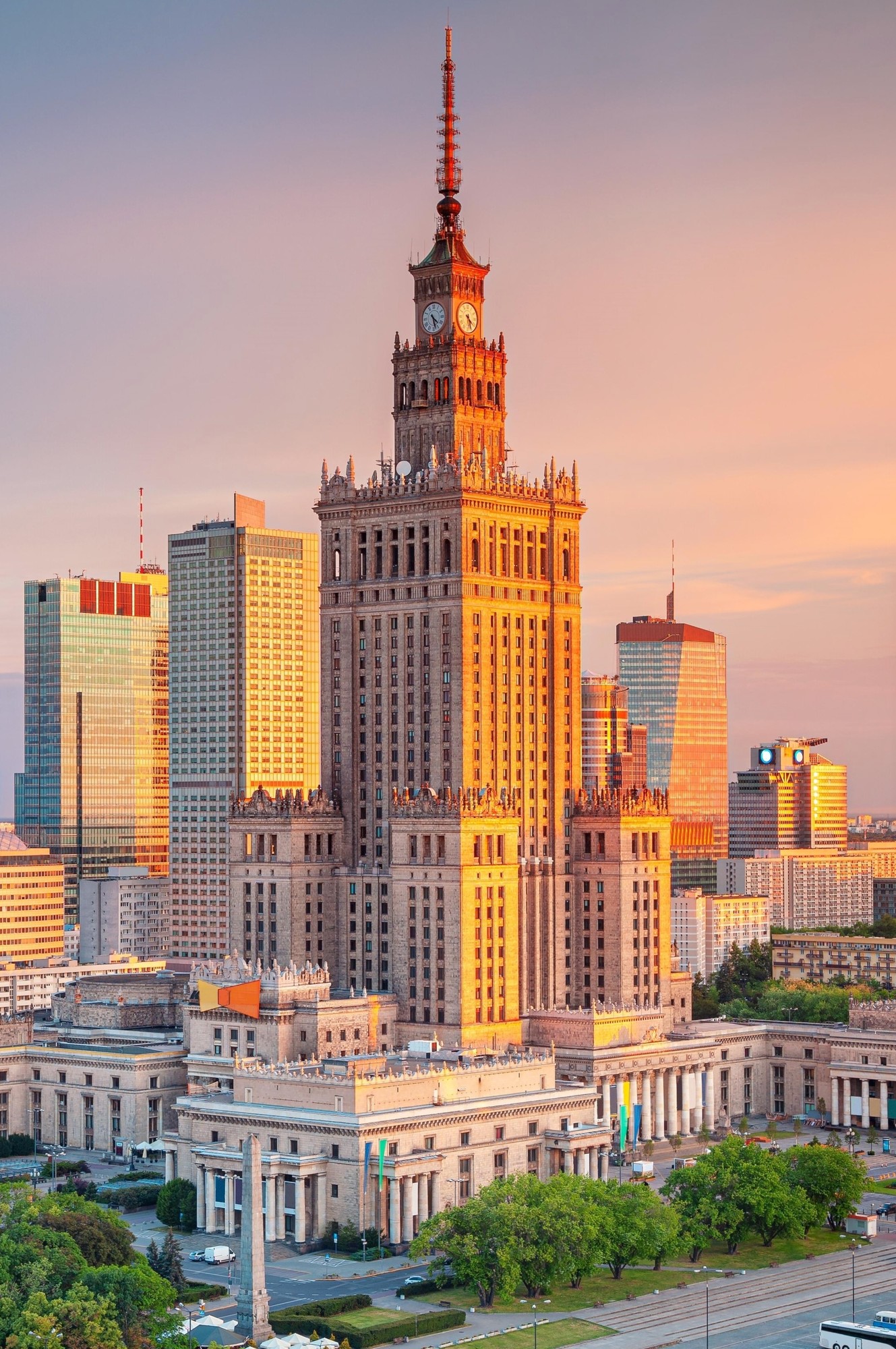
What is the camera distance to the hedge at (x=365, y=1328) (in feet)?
596

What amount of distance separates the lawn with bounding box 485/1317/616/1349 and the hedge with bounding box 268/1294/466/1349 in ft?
19.3

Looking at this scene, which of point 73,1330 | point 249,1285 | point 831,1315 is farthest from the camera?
point 831,1315

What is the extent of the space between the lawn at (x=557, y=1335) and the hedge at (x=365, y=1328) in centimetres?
587

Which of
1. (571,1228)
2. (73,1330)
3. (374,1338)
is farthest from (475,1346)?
(73,1330)

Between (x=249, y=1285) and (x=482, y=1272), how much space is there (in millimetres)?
25266

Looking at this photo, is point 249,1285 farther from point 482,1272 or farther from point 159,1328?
point 482,1272

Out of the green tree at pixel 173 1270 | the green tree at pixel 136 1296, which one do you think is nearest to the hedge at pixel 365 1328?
the green tree at pixel 136 1296

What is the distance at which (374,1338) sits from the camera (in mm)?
182500

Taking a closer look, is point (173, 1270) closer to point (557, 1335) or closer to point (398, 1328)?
point (398, 1328)

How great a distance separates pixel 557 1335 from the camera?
187 metres

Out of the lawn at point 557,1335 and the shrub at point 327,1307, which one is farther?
the shrub at point 327,1307

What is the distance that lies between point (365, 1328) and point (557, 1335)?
15.6 m

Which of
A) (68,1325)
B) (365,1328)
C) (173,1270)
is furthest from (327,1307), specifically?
(68,1325)

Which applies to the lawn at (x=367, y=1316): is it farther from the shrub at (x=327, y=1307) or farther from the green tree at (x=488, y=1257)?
the green tree at (x=488, y=1257)
